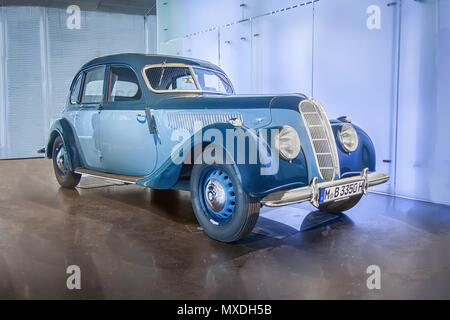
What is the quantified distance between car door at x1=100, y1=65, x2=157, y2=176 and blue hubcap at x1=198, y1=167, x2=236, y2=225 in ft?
2.62

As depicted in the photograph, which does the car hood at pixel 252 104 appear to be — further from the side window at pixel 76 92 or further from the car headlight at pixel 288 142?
the side window at pixel 76 92

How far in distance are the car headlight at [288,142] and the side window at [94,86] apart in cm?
235

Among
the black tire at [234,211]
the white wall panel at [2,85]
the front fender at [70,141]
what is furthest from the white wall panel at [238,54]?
the white wall panel at [2,85]

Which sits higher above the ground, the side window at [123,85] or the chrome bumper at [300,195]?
the side window at [123,85]

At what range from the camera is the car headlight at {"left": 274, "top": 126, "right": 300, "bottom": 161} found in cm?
298

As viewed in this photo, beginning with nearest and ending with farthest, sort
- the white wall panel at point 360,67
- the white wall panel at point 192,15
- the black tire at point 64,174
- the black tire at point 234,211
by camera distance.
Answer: the black tire at point 234,211, the white wall panel at point 360,67, the black tire at point 64,174, the white wall panel at point 192,15

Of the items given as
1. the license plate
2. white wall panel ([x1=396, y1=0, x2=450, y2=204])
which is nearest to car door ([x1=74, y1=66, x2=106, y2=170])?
the license plate

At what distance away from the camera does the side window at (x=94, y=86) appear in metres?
4.54

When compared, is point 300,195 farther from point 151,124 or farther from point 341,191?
point 151,124

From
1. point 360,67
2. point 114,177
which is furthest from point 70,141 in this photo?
point 360,67

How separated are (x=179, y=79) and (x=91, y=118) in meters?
1.14

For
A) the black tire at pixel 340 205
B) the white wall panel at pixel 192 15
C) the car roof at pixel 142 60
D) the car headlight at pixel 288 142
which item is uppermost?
the white wall panel at pixel 192 15

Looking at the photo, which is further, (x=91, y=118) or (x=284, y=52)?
(x=284, y=52)

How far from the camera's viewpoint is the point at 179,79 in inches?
165
